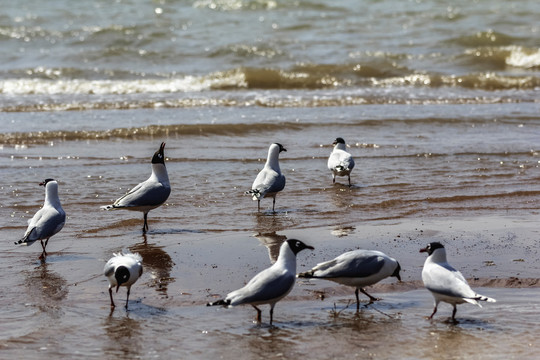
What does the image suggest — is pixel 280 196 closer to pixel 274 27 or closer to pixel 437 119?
pixel 437 119

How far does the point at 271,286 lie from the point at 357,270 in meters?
0.73

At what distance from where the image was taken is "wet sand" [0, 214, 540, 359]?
6156mm

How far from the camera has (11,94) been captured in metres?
21.3

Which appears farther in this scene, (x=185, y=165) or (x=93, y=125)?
Answer: (x=93, y=125)

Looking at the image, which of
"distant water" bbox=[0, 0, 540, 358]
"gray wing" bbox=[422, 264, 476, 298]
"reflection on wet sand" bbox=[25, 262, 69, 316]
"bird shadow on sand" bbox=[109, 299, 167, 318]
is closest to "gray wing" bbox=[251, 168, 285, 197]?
"distant water" bbox=[0, 0, 540, 358]

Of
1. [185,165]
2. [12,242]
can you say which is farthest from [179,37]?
[12,242]

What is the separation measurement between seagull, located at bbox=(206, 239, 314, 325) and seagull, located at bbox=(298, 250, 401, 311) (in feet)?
0.53

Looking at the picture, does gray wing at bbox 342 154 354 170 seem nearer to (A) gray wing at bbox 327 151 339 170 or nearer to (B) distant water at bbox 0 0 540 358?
(A) gray wing at bbox 327 151 339 170

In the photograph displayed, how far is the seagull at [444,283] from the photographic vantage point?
21.1 ft

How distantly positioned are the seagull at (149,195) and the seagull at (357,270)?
122 inches

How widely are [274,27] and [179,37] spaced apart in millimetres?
3468

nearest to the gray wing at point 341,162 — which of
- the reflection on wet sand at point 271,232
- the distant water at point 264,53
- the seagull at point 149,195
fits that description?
the reflection on wet sand at point 271,232

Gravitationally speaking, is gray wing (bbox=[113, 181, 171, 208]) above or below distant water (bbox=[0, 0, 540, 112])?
below

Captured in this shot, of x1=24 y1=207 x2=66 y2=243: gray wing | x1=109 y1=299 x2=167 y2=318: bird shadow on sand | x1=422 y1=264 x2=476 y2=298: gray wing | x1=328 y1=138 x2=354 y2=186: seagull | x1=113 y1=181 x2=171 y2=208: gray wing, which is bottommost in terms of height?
x1=109 y1=299 x2=167 y2=318: bird shadow on sand
